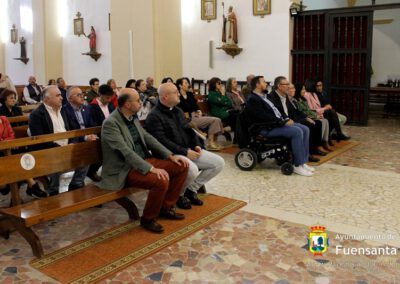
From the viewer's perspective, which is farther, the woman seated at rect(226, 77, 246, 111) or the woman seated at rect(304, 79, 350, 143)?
the woman seated at rect(226, 77, 246, 111)

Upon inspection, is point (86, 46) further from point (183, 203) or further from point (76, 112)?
point (183, 203)

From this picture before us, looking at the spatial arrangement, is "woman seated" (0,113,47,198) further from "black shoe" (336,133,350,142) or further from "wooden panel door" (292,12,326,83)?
"wooden panel door" (292,12,326,83)

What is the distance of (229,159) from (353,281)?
12.3 ft

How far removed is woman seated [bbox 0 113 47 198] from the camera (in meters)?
4.47

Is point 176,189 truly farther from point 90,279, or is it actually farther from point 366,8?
point 366,8

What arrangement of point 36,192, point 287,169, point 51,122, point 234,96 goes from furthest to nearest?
point 234,96 → point 287,169 → point 36,192 → point 51,122

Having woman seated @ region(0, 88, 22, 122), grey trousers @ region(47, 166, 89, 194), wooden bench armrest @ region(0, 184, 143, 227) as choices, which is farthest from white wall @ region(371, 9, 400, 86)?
wooden bench armrest @ region(0, 184, 143, 227)

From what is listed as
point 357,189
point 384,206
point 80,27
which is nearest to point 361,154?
point 357,189

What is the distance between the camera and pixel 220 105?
299 inches

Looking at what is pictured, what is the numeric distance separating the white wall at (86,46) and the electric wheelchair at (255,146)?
757 centimetres

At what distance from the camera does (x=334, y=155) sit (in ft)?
21.8

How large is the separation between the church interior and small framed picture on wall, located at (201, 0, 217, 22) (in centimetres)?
3

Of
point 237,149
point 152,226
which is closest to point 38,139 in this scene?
point 152,226

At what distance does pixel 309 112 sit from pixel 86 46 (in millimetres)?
8390
